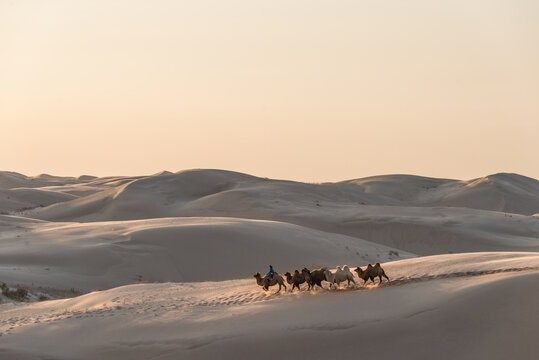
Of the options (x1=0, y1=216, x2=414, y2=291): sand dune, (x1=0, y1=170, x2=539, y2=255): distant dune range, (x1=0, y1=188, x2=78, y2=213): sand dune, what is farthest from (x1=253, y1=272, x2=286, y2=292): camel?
(x1=0, y1=188, x2=78, y2=213): sand dune

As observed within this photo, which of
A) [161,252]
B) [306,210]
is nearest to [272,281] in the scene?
[161,252]

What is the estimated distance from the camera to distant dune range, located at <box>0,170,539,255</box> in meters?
43.4

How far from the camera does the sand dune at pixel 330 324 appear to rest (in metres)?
12.3

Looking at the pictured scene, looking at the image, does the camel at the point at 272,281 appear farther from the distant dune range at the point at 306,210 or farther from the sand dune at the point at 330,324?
the distant dune range at the point at 306,210

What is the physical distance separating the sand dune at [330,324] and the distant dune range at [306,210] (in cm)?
2375

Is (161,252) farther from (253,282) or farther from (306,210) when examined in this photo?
(306,210)

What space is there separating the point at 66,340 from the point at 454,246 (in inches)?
1186

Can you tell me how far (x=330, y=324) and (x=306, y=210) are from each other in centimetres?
3547

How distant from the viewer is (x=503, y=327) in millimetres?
12273

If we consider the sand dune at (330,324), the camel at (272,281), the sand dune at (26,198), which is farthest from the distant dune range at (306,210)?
the sand dune at (330,324)

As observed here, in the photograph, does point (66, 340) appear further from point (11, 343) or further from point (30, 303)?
point (30, 303)

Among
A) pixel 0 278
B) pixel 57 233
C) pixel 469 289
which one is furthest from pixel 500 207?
pixel 469 289

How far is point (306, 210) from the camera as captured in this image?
48.6 meters

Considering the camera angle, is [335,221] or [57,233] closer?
[57,233]
